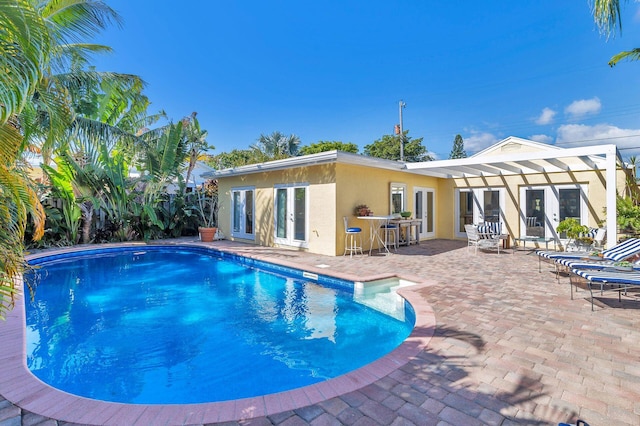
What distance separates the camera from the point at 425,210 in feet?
50.3

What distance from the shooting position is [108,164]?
1295cm

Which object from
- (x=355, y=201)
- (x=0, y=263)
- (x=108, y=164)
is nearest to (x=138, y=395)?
(x=0, y=263)

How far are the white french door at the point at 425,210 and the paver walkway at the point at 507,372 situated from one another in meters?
8.69

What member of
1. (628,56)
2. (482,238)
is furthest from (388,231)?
(628,56)

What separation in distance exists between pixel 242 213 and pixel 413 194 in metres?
8.34

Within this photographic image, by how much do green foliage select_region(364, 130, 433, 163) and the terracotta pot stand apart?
24659 mm

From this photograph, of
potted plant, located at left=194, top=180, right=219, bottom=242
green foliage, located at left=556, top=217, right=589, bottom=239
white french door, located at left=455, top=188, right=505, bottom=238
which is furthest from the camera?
potted plant, located at left=194, top=180, right=219, bottom=242

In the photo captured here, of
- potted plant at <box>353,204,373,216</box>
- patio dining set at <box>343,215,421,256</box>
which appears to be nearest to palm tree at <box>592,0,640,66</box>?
patio dining set at <box>343,215,421,256</box>

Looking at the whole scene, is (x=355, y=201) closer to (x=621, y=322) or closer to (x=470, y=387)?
(x=621, y=322)

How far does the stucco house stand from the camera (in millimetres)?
11047

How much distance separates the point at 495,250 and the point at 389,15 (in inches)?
464

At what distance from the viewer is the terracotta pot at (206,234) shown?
15282mm

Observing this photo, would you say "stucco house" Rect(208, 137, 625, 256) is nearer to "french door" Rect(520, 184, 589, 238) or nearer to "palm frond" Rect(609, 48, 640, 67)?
"french door" Rect(520, 184, 589, 238)

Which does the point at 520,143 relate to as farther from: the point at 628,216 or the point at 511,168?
the point at 628,216
